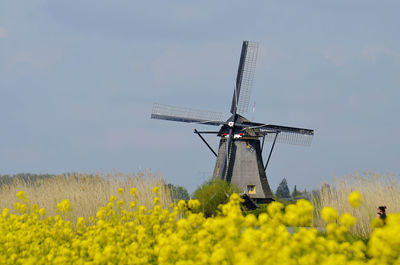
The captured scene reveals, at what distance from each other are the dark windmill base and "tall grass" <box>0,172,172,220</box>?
32.6 ft

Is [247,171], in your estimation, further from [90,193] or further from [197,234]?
[197,234]

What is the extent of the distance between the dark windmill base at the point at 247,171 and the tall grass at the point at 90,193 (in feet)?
32.6

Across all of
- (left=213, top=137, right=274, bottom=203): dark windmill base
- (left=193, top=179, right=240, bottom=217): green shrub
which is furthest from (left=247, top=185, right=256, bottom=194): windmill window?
(left=193, top=179, right=240, bottom=217): green shrub

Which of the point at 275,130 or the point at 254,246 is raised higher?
the point at 275,130

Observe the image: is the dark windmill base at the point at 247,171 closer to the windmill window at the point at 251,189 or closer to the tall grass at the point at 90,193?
the windmill window at the point at 251,189

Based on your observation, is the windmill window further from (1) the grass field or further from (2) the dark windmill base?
(1) the grass field

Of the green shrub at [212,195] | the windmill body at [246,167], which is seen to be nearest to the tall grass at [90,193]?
the green shrub at [212,195]

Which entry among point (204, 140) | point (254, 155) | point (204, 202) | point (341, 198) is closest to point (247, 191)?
point (254, 155)

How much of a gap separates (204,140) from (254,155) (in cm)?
258

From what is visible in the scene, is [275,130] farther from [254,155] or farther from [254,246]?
[254,246]

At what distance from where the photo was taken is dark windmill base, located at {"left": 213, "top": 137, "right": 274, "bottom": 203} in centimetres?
2359

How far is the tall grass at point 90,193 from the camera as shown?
1255 cm

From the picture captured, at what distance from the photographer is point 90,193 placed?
42.6ft

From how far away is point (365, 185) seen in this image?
13234 millimetres
